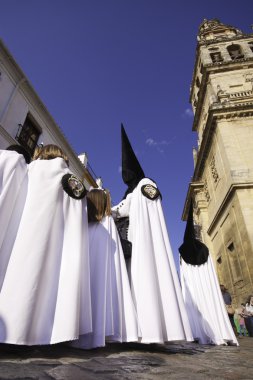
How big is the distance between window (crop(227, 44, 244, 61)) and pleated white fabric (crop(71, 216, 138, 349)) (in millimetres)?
24948

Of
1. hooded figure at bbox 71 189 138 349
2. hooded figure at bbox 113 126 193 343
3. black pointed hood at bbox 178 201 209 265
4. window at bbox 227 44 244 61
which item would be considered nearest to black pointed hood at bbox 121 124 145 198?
hooded figure at bbox 113 126 193 343

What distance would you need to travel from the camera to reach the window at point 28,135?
37.6ft

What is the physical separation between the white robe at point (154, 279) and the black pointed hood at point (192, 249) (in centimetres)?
218

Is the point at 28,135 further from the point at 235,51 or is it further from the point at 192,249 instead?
the point at 235,51

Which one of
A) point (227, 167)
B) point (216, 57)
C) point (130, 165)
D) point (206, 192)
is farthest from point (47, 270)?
point (216, 57)

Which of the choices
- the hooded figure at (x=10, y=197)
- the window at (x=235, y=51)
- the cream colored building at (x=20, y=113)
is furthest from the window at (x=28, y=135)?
the window at (x=235, y=51)

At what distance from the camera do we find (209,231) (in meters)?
16.4

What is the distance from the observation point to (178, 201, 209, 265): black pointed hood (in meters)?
4.90

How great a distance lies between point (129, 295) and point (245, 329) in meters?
7.49

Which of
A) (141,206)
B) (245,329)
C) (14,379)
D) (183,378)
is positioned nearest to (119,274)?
(141,206)

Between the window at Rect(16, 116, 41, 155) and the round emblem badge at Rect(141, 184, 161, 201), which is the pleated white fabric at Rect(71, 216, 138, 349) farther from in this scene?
the window at Rect(16, 116, 41, 155)

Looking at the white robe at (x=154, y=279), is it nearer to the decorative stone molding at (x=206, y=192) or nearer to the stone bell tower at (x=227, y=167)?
the stone bell tower at (x=227, y=167)

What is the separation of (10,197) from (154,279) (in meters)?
1.68

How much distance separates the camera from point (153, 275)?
243 cm
